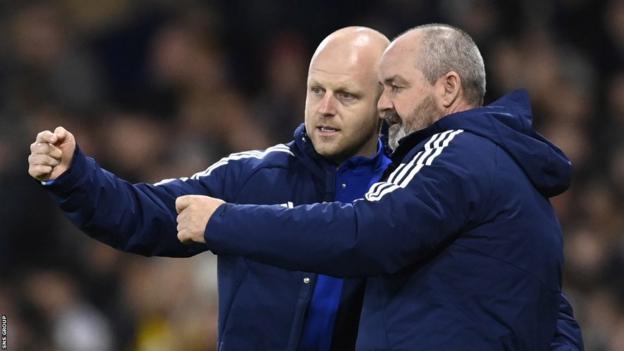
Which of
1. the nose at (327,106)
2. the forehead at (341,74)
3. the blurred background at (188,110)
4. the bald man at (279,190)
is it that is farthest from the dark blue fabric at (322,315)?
the blurred background at (188,110)

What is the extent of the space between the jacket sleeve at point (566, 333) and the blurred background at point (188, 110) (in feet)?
8.78

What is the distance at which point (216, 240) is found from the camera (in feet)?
9.70

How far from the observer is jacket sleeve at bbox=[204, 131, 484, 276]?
291 centimetres

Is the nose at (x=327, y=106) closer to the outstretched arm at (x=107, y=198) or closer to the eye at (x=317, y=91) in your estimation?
the eye at (x=317, y=91)

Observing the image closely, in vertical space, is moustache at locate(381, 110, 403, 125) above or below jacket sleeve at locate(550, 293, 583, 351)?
above

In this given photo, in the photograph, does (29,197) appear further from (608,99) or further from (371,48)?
(608,99)

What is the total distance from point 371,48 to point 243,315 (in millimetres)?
885

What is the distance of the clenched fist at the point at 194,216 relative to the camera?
2992mm

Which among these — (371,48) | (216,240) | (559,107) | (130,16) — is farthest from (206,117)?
(216,240)

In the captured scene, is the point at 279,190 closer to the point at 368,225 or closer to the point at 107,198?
the point at 107,198

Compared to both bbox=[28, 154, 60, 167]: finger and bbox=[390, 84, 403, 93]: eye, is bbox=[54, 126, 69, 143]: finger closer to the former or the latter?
bbox=[28, 154, 60, 167]: finger

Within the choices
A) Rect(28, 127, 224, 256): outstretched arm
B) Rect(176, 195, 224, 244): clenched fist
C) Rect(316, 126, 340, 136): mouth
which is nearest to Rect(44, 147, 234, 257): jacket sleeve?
Rect(28, 127, 224, 256): outstretched arm

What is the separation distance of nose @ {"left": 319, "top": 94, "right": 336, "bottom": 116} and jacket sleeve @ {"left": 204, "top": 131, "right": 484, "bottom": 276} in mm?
686

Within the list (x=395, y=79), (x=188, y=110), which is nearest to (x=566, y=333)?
(x=395, y=79)
